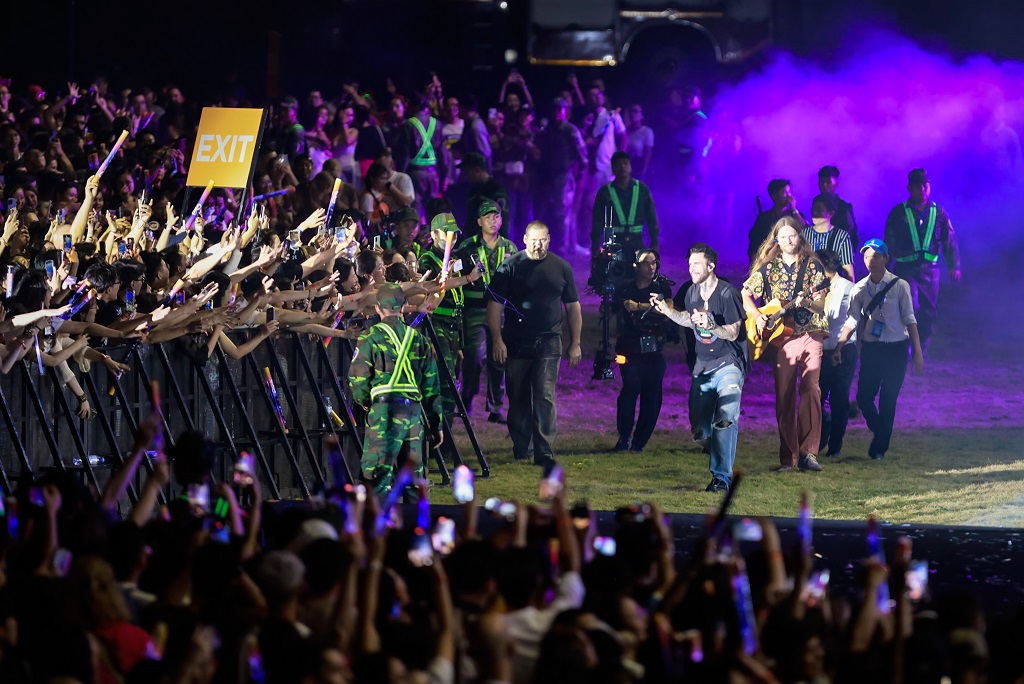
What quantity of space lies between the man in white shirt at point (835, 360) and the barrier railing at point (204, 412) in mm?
2906

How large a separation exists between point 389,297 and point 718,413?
281 centimetres

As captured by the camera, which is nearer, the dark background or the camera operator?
the camera operator

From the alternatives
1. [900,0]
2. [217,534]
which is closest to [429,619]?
[217,534]

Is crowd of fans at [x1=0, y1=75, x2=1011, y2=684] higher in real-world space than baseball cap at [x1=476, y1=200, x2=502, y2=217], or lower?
lower

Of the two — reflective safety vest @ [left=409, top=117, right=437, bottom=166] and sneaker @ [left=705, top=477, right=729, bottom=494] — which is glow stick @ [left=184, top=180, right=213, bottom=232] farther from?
reflective safety vest @ [left=409, top=117, right=437, bottom=166]

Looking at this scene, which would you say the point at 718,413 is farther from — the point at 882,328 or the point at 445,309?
the point at 445,309

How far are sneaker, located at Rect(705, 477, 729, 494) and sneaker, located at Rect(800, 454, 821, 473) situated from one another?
115 centimetres

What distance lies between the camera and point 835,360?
13.9 meters

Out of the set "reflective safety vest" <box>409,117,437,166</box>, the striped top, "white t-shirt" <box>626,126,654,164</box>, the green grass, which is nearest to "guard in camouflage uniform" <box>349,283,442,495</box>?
the green grass

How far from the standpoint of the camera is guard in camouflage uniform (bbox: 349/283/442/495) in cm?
1130

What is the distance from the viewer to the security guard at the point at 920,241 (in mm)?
15898

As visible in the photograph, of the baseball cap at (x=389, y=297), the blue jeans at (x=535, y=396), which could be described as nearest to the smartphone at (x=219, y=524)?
the baseball cap at (x=389, y=297)

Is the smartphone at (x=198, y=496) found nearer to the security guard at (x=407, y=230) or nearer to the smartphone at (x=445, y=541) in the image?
the smartphone at (x=445, y=541)

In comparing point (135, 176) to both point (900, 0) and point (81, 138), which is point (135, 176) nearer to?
point (81, 138)
